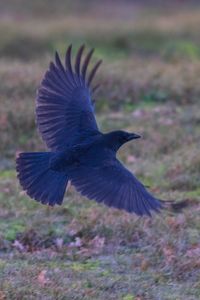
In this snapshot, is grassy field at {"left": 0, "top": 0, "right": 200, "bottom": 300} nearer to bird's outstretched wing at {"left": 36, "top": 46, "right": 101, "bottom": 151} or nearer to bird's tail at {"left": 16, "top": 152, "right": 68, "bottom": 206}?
bird's tail at {"left": 16, "top": 152, "right": 68, "bottom": 206}

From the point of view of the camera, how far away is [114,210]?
603 cm

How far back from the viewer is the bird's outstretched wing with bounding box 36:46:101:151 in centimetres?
539

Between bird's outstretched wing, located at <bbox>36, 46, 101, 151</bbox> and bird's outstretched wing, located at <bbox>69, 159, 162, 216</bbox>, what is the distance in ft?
1.27

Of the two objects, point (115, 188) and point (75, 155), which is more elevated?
point (75, 155)

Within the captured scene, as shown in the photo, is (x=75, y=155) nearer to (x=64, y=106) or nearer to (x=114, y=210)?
(x=64, y=106)

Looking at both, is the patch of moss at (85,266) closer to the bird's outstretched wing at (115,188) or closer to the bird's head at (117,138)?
the bird's outstretched wing at (115,188)

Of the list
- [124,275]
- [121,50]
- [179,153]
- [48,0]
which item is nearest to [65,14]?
→ [48,0]

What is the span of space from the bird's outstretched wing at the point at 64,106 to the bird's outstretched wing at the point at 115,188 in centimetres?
39

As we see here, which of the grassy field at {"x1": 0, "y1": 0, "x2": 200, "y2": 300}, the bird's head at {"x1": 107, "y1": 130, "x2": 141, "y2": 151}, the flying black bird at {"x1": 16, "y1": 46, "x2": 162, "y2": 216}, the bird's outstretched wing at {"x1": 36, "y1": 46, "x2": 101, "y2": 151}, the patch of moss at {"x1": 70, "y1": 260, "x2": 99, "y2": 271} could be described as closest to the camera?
the grassy field at {"x1": 0, "y1": 0, "x2": 200, "y2": 300}

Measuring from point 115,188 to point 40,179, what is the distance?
0.48 meters

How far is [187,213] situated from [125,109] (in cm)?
336

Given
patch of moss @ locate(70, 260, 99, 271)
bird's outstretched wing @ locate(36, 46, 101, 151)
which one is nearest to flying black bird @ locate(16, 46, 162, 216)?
bird's outstretched wing @ locate(36, 46, 101, 151)

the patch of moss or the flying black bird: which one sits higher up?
the flying black bird

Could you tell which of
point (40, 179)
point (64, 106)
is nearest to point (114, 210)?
point (64, 106)
